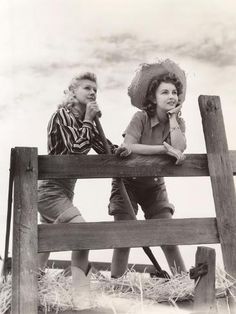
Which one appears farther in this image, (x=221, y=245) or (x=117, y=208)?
(x=117, y=208)

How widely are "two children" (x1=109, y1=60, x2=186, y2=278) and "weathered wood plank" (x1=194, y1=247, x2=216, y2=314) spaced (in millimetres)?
903

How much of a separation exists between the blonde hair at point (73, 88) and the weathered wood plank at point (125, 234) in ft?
4.46

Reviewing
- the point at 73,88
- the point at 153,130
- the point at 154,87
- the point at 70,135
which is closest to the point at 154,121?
the point at 153,130

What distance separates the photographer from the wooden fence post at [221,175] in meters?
2.97

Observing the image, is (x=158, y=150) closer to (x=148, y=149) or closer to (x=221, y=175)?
(x=148, y=149)

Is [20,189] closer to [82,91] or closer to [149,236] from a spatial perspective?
[149,236]

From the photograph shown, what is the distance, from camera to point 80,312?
102 inches

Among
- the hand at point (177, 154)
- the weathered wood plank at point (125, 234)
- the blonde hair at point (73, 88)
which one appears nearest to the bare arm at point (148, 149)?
the hand at point (177, 154)

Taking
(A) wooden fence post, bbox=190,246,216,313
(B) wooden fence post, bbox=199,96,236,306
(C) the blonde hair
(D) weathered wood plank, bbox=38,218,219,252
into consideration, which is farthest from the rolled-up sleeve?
(A) wooden fence post, bbox=190,246,216,313

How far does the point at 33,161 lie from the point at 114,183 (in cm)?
123

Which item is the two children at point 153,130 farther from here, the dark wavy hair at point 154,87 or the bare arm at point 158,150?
the bare arm at point 158,150

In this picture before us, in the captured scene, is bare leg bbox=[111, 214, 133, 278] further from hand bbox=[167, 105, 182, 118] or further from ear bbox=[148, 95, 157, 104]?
ear bbox=[148, 95, 157, 104]

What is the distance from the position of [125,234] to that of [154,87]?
1.70 m

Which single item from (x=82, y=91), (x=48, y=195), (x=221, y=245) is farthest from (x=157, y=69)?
(x=221, y=245)
